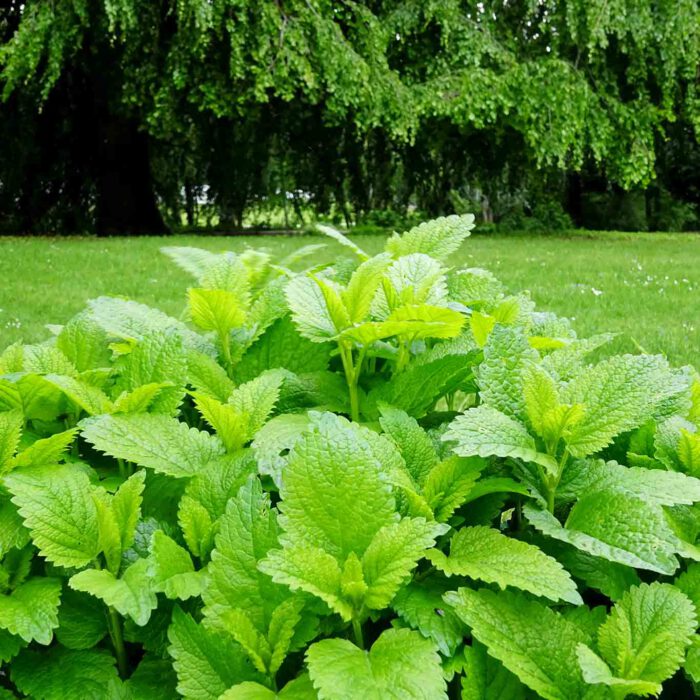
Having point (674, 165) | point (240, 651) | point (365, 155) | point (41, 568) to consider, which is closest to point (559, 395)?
point (240, 651)

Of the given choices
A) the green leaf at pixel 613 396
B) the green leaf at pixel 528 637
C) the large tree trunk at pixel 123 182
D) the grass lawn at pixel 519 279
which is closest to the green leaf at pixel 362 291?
the green leaf at pixel 613 396

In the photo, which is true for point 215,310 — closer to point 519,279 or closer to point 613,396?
point 613,396

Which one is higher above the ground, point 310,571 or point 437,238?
point 437,238

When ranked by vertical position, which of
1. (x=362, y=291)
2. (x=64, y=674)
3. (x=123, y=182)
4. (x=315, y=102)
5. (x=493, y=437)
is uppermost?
(x=315, y=102)

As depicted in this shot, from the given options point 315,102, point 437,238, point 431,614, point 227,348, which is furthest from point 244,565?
point 315,102

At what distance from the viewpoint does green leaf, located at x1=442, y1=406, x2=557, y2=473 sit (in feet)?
2.36

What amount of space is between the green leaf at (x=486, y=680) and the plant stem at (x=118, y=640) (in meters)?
0.33

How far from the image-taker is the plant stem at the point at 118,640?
759 mm

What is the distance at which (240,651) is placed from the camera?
27.3 inches

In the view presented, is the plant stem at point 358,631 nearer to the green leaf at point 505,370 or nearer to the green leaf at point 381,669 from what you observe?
the green leaf at point 381,669

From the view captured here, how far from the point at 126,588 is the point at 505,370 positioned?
425mm

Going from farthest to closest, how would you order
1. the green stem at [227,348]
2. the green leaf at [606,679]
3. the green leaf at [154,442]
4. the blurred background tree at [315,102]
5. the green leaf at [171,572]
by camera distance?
the blurred background tree at [315,102]
the green stem at [227,348]
the green leaf at [154,442]
the green leaf at [171,572]
the green leaf at [606,679]

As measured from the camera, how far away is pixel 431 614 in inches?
27.2

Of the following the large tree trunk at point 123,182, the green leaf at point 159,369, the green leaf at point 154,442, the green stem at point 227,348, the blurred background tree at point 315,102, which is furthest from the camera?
the large tree trunk at point 123,182
